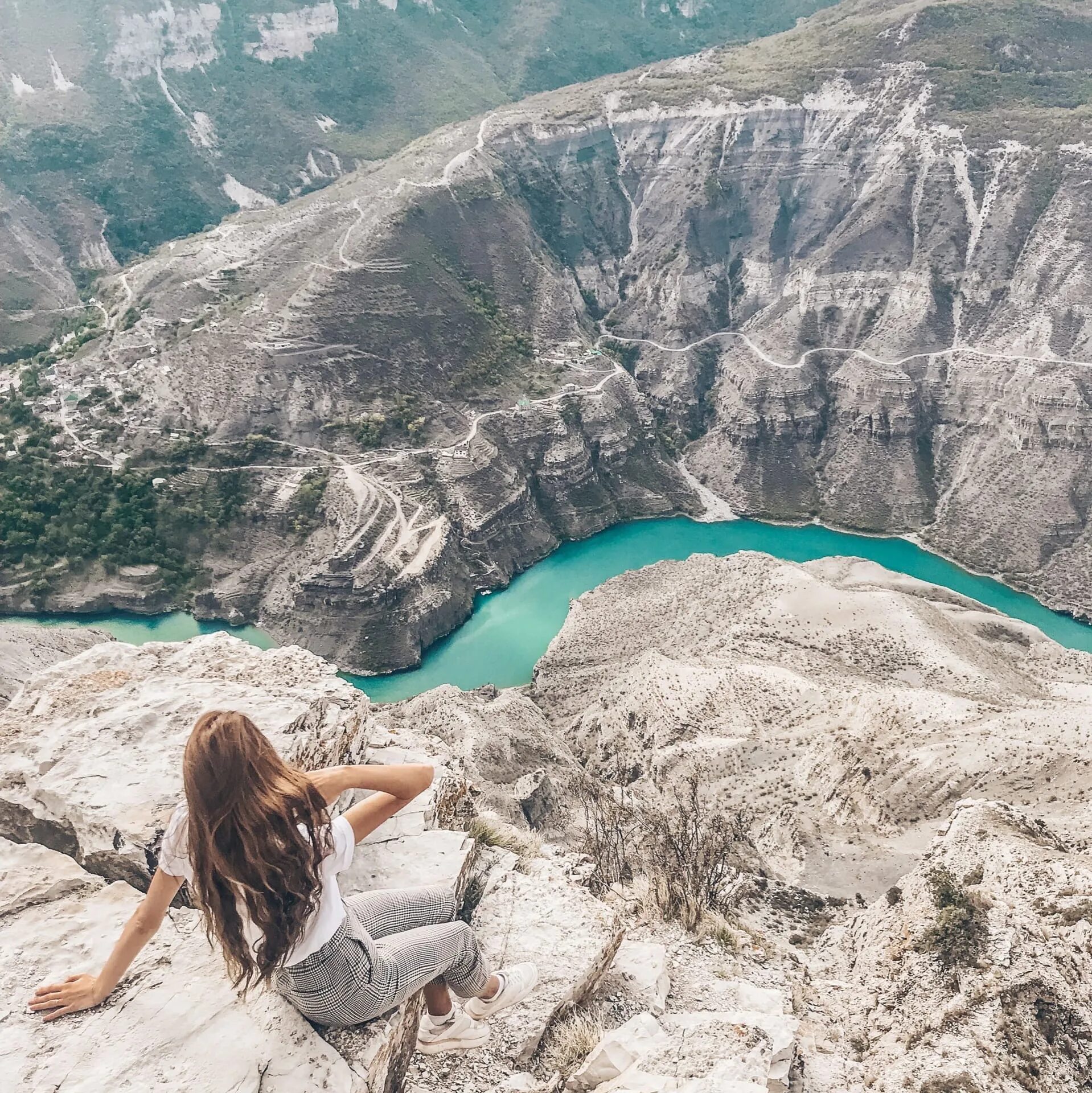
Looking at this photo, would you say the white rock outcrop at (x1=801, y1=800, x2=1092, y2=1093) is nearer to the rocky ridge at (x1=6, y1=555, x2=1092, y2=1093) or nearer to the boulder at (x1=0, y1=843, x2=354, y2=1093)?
the rocky ridge at (x1=6, y1=555, x2=1092, y2=1093)

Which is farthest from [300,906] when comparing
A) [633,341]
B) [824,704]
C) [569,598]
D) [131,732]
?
[633,341]

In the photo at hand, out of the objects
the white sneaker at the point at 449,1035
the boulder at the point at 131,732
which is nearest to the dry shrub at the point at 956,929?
the white sneaker at the point at 449,1035

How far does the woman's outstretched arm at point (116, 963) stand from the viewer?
8.39 meters

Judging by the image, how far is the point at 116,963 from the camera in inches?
335

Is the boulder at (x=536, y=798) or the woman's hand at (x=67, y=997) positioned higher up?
the woman's hand at (x=67, y=997)

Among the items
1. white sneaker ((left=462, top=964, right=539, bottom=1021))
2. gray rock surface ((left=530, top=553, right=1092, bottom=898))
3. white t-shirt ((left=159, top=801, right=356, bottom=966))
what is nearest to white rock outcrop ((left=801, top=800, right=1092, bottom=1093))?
white sneaker ((left=462, top=964, right=539, bottom=1021))

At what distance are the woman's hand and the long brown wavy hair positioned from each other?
→ 5.04ft

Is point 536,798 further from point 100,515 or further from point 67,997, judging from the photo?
point 100,515

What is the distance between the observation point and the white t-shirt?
803 centimetres

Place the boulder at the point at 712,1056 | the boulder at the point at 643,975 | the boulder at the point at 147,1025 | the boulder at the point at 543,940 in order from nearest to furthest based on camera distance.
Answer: the boulder at the point at 147,1025 < the boulder at the point at 712,1056 < the boulder at the point at 543,940 < the boulder at the point at 643,975

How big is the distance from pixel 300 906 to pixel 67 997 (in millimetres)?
2737

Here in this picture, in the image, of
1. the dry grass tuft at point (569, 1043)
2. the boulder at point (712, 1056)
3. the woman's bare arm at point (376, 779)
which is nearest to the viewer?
the woman's bare arm at point (376, 779)

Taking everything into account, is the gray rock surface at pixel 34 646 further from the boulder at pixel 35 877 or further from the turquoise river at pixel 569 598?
the boulder at pixel 35 877

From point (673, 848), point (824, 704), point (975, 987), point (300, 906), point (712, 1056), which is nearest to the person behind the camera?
point (300, 906)
